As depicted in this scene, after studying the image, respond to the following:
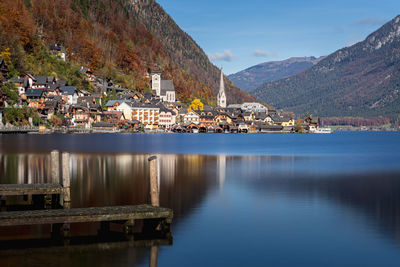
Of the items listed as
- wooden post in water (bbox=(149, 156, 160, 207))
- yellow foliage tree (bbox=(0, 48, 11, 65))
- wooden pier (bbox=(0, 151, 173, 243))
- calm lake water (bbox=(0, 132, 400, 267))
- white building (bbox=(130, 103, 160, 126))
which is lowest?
calm lake water (bbox=(0, 132, 400, 267))

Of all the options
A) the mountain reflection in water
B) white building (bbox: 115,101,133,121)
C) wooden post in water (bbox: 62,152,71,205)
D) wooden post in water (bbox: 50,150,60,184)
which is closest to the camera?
the mountain reflection in water

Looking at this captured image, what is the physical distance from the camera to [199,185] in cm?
3606

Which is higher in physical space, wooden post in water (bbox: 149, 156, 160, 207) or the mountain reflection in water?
wooden post in water (bbox: 149, 156, 160, 207)

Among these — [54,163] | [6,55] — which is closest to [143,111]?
[6,55]

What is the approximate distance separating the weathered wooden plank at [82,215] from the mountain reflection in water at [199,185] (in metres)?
1.38

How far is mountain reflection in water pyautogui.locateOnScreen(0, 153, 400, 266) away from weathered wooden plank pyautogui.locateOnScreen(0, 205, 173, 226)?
1378 millimetres

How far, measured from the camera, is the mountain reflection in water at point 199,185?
23.1 metres

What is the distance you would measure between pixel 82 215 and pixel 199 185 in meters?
18.0

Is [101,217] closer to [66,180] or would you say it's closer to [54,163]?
[66,180]

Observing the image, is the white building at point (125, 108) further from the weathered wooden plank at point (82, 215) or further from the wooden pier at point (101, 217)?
the weathered wooden plank at point (82, 215)

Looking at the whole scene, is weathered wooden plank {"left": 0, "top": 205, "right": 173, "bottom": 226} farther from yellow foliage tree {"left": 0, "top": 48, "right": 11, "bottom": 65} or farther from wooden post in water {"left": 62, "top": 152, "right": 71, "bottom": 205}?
yellow foliage tree {"left": 0, "top": 48, "right": 11, "bottom": 65}

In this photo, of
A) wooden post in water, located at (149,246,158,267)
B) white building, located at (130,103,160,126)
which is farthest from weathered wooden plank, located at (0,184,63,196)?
white building, located at (130,103,160,126)

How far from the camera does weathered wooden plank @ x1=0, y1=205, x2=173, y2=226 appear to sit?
59.1ft

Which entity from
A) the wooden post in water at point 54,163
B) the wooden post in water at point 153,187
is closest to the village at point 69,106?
the wooden post in water at point 54,163
